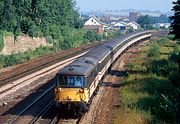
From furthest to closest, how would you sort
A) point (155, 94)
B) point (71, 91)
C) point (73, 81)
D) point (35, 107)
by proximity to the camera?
A: point (155, 94)
point (35, 107)
point (73, 81)
point (71, 91)

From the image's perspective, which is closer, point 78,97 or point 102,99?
point 78,97

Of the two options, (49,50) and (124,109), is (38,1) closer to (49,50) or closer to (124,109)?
(49,50)

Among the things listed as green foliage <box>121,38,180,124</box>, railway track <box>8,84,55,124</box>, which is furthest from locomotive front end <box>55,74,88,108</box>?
green foliage <box>121,38,180,124</box>

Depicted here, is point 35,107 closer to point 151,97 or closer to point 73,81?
point 73,81

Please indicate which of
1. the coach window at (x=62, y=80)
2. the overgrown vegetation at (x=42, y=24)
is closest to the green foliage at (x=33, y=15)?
the overgrown vegetation at (x=42, y=24)

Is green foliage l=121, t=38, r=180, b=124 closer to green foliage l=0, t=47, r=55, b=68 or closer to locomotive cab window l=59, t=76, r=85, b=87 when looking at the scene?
locomotive cab window l=59, t=76, r=85, b=87

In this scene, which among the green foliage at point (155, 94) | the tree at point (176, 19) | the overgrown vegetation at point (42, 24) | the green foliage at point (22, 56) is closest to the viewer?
the green foliage at point (155, 94)

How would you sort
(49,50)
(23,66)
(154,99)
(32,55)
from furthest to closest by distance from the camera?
(49,50) → (32,55) → (23,66) → (154,99)

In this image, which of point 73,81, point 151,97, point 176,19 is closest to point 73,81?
point 73,81

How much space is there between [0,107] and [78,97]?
18.6ft

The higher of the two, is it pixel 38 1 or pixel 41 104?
pixel 38 1

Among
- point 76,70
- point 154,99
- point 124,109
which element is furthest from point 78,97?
point 154,99

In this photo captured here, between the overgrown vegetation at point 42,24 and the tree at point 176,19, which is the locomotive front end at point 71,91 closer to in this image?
the tree at point 176,19

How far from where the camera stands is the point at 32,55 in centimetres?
5309
